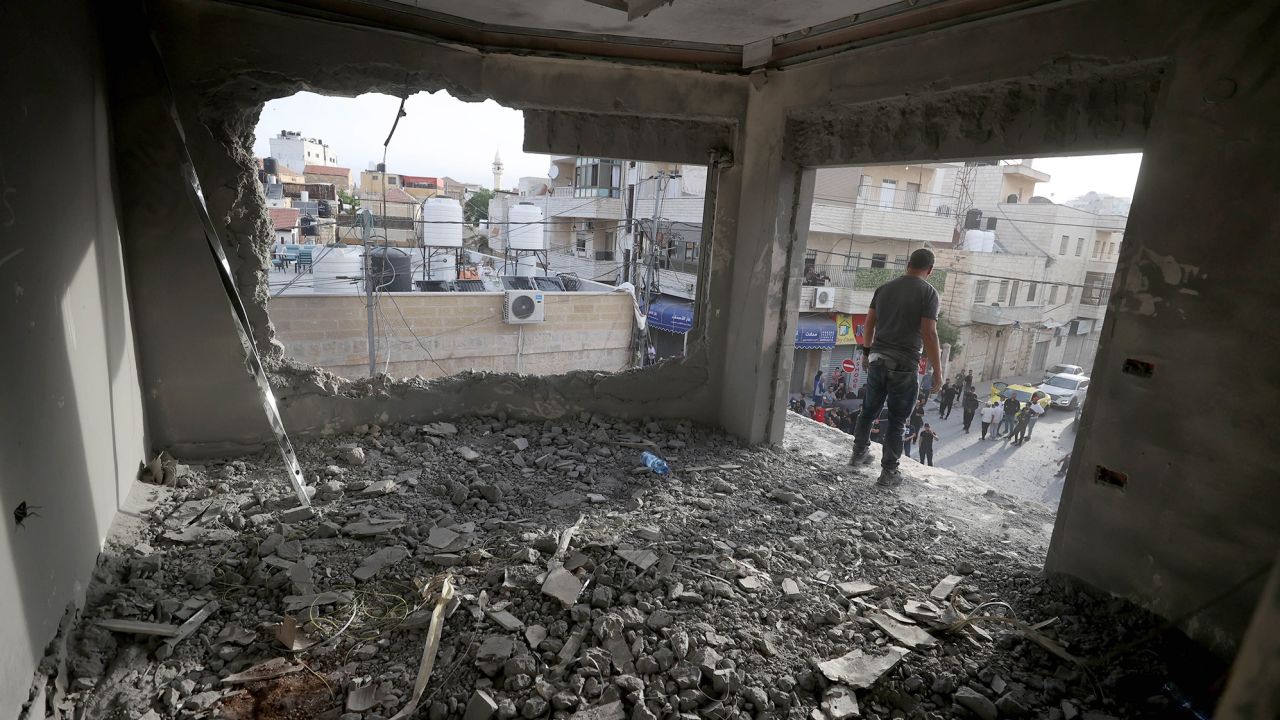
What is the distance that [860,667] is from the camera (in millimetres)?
2512

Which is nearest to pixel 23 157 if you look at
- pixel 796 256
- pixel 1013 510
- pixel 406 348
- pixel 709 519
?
pixel 709 519

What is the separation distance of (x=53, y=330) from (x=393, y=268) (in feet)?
30.4

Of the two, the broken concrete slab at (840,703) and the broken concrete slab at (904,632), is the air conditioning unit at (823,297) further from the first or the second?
the broken concrete slab at (840,703)

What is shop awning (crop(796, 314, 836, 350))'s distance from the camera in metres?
17.0

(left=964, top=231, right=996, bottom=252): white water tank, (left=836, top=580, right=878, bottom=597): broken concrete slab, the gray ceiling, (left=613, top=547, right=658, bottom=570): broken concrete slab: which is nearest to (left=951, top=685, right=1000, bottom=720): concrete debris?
(left=836, top=580, right=878, bottom=597): broken concrete slab

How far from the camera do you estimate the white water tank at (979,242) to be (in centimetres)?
1561

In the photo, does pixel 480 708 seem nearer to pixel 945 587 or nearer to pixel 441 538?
pixel 441 538

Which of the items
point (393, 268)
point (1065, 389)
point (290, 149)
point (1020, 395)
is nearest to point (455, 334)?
point (393, 268)

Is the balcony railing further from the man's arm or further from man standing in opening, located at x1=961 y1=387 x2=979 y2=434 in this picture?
the man's arm

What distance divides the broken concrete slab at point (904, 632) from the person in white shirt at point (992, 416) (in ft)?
32.7

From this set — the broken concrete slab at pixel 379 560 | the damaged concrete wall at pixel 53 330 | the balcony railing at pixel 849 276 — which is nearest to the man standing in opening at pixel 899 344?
the broken concrete slab at pixel 379 560

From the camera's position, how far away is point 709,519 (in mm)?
3699

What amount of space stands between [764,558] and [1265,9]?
301 centimetres

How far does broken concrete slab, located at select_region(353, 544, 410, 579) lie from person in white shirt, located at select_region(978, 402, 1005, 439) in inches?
438
